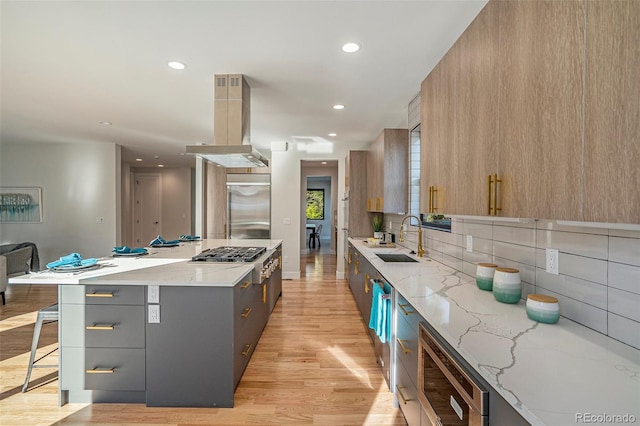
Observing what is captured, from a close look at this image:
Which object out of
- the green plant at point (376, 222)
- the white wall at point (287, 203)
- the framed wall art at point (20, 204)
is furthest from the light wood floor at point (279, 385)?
the framed wall art at point (20, 204)

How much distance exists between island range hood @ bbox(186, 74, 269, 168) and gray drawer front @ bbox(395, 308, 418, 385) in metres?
2.08

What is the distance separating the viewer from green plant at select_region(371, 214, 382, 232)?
4.84m

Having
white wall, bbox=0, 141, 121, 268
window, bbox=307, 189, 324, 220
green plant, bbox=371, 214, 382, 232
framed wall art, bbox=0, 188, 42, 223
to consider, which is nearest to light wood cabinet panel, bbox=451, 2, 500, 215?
green plant, bbox=371, 214, 382, 232

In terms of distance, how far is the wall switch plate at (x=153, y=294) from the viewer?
79.2 inches

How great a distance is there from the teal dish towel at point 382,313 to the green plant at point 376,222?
2.53 meters

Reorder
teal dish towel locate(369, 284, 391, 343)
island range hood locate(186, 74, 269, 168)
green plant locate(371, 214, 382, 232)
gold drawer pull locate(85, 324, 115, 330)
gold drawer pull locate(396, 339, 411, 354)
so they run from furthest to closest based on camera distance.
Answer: green plant locate(371, 214, 382, 232), island range hood locate(186, 74, 269, 168), teal dish towel locate(369, 284, 391, 343), gold drawer pull locate(85, 324, 115, 330), gold drawer pull locate(396, 339, 411, 354)

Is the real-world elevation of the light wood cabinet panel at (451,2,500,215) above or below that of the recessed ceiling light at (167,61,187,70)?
below

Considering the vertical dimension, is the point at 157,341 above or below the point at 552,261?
below

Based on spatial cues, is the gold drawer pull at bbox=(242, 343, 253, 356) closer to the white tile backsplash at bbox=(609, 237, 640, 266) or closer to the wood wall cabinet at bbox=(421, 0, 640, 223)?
the wood wall cabinet at bbox=(421, 0, 640, 223)

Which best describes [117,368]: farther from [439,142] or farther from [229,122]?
[439,142]

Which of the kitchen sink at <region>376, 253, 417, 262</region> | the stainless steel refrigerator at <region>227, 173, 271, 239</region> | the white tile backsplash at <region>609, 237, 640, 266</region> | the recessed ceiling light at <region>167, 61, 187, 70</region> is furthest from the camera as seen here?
the stainless steel refrigerator at <region>227, 173, 271, 239</region>

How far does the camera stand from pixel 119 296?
6.66 ft

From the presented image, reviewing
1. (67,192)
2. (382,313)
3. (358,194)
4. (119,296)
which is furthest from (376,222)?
(67,192)

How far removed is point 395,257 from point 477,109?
189 centimetres
